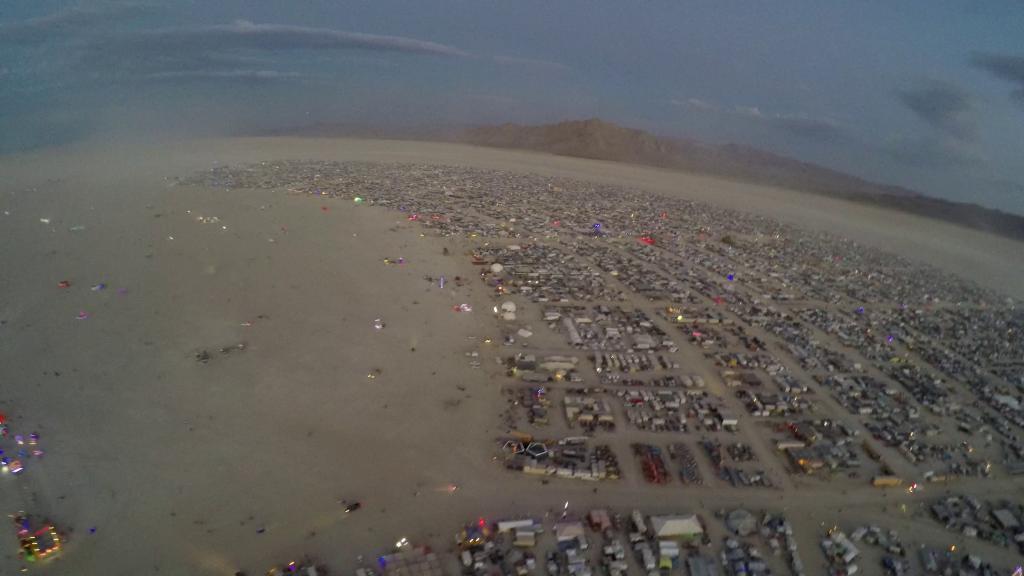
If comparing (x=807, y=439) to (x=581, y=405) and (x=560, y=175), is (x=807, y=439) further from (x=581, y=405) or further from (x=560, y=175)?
(x=560, y=175)

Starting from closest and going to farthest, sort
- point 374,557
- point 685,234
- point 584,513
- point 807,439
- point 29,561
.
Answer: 1. point 29,561
2. point 374,557
3. point 584,513
4. point 807,439
5. point 685,234

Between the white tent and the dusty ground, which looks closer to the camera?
the dusty ground

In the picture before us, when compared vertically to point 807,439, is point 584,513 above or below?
below

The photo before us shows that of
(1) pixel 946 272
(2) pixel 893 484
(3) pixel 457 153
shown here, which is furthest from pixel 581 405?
Result: (3) pixel 457 153

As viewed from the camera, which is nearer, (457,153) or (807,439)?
(807,439)

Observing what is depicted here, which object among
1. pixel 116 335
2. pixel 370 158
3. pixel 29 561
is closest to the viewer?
pixel 29 561

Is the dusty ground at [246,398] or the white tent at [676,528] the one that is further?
the white tent at [676,528]

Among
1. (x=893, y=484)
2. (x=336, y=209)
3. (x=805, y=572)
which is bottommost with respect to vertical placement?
(x=805, y=572)

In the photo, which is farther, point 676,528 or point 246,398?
point 246,398
